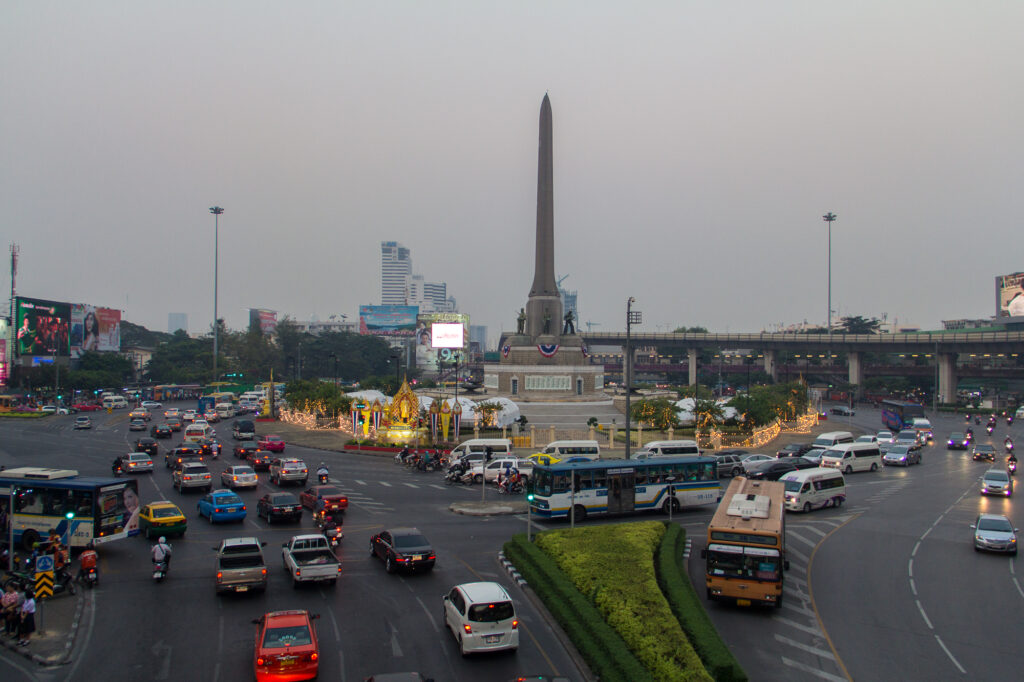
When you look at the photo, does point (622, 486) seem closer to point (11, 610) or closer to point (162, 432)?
point (11, 610)

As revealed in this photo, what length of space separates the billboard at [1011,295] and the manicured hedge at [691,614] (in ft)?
361

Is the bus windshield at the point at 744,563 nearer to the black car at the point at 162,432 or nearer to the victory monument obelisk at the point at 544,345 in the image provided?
the victory monument obelisk at the point at 544,345

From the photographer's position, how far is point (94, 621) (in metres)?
16.6

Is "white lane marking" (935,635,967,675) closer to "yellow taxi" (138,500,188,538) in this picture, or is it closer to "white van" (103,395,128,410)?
"yellow taxi" (138,500,188,538)

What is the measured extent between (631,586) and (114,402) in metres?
87.5

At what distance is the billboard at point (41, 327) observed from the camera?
83.5m

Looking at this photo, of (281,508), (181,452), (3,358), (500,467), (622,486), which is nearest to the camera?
(281,508)

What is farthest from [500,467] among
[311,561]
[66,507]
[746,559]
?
[746,559]

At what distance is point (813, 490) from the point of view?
2953 centimetres

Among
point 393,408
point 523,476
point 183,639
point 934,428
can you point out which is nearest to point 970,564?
point 523,476

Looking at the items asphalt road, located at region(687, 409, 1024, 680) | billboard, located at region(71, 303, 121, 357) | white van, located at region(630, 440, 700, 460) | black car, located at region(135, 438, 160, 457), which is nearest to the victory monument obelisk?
white van, located at region(630, 440, 700, 460)

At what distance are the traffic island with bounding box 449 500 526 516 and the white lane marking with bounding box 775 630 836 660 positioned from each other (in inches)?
563

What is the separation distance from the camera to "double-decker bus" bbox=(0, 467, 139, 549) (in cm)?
2112

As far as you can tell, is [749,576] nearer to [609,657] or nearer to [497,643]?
[609,657]
